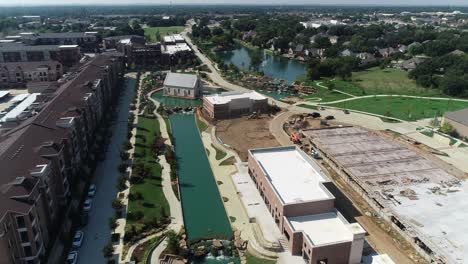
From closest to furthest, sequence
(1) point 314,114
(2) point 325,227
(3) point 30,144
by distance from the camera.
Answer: (2) point 325,227, (3) point 30,144, (1) point 314,114

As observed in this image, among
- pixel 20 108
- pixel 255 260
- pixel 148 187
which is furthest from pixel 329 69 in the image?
pixel 255 260

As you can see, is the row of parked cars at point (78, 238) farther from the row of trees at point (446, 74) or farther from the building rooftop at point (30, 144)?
the row of trees at point (446, 74)

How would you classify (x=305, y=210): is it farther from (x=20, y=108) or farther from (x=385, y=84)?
(x=385, y=84)

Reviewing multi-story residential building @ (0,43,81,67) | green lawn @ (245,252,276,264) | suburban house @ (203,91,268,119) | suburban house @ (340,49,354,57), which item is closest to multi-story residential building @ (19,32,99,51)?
multi-story residential building @ (0,43,81,67)

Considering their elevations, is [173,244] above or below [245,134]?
below

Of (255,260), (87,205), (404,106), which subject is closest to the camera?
(255,260)

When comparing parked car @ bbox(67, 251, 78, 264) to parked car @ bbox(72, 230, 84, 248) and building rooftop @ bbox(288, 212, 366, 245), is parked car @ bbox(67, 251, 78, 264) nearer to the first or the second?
parked car @ bbox(72, 230, 84, 248)
